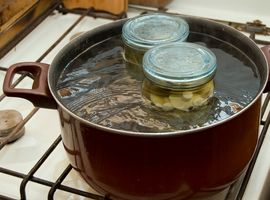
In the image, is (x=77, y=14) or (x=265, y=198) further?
(x=77, y=14)

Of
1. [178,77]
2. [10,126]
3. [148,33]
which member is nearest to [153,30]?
[148,33]

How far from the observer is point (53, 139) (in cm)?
64

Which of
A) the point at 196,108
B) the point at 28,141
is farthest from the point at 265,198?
the point at 28,141

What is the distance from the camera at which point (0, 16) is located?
813 mm

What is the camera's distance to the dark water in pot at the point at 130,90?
Result: 483 millimetres

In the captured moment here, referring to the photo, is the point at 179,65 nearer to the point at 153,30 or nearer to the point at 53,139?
the point at 153,30

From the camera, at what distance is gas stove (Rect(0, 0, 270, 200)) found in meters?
0.56

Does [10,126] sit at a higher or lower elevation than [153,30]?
lower

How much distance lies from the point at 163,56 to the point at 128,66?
0.23 feet

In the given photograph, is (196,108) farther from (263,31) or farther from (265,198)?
(263,31)

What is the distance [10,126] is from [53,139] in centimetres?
6

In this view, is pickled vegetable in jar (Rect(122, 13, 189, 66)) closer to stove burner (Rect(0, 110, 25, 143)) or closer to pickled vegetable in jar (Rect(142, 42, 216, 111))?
pickled vegetable in jar (Rect(142, 42, 216, 111))

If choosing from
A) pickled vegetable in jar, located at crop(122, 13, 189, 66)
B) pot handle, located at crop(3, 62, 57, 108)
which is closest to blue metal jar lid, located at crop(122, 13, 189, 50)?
pickled vegetable in jar, located at crop(122, 13, 189, 66)

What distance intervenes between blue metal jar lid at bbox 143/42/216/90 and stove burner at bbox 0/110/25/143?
22cm
